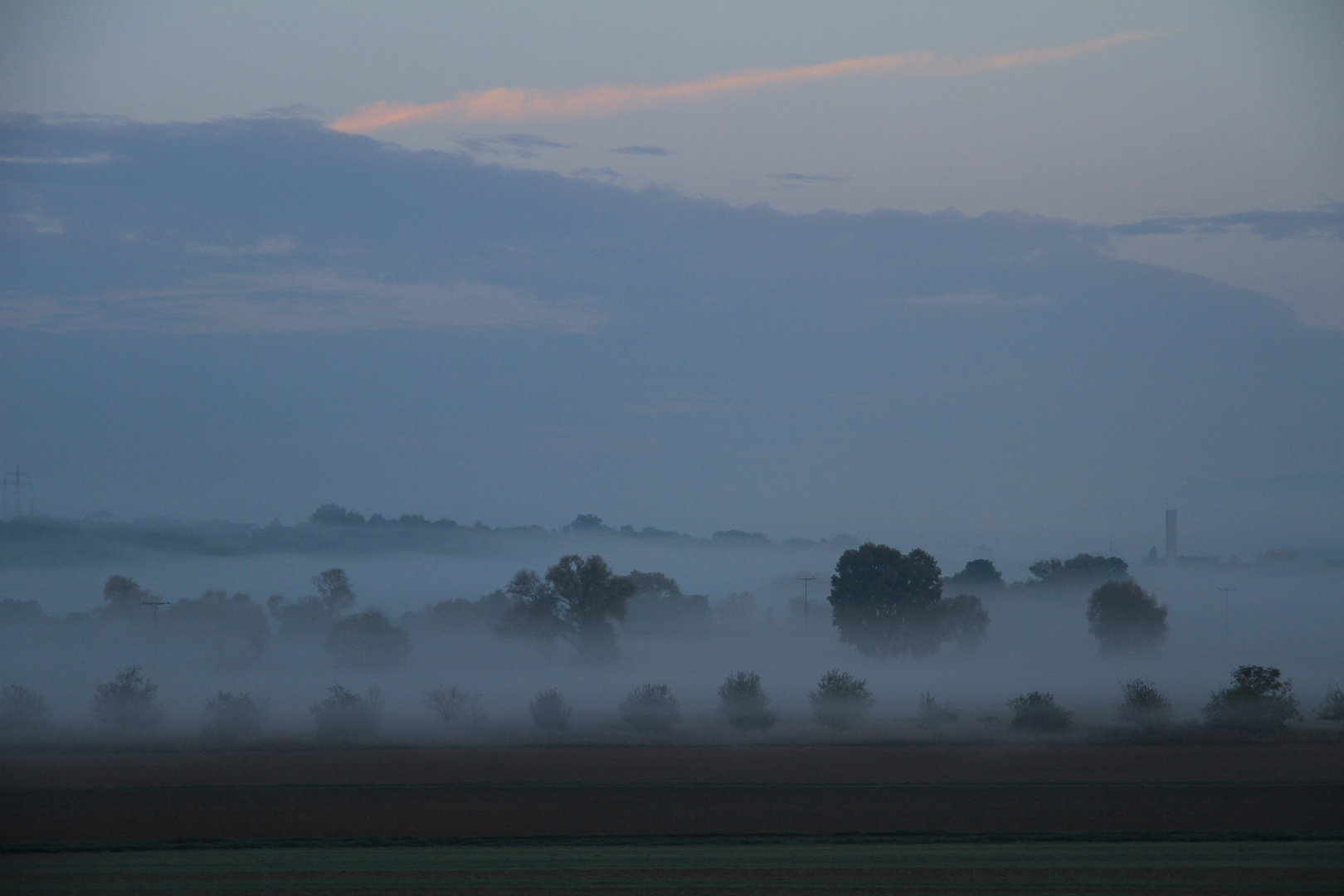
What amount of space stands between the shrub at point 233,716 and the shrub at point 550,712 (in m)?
15.6

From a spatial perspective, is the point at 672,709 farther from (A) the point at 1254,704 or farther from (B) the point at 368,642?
(B) the point at 368,642

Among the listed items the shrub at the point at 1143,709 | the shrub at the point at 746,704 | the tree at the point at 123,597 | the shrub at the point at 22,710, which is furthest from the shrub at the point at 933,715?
the tree at the point at 123,597

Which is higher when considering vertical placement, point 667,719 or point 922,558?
point 922,558

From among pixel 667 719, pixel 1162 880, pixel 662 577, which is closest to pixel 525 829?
pixel 1162 880

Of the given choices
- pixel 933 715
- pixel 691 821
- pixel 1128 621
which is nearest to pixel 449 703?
pixel 933 715

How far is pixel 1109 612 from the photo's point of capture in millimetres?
101188

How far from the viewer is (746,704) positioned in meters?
66.4

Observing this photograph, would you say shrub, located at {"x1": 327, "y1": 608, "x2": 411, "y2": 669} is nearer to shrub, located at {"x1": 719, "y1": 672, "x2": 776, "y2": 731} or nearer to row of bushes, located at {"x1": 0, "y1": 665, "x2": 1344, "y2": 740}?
row of bushes, located at {"x1": 0, "y1": 665, "x2": 1344, "y2": 740}

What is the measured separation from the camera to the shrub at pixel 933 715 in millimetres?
62250

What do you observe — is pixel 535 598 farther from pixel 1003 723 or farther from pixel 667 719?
pixel 1003 723

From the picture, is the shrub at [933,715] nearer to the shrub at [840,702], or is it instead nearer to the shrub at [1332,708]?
the shrub at [840,702]

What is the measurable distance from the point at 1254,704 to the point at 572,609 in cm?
4917

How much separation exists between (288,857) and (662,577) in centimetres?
10517

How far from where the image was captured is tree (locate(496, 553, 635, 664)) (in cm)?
9156
